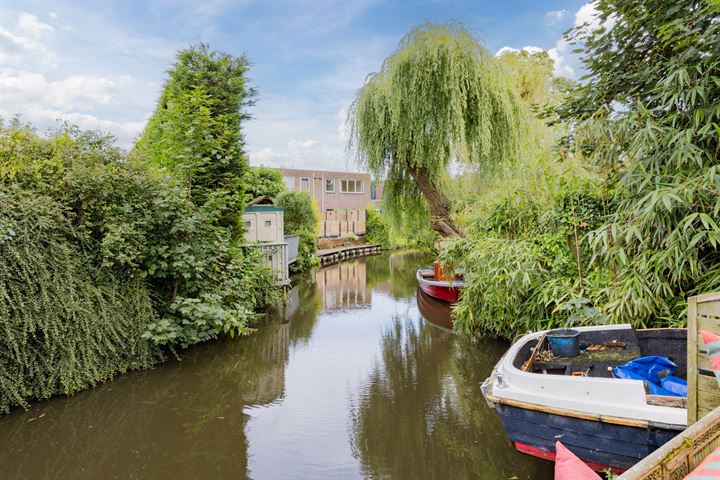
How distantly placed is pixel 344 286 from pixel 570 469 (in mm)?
11175

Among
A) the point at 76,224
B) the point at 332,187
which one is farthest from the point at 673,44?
the point at 332,187

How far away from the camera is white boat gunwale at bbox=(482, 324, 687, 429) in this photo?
220 centimetres

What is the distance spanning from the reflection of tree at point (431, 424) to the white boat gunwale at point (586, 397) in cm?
77

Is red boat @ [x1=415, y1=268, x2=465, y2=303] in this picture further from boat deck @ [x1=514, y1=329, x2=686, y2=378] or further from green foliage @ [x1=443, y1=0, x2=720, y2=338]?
boat deck @ [x1=514, y1=329, x2=686, y2=378]

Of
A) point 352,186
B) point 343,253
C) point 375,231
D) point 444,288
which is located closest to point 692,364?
point 444,288

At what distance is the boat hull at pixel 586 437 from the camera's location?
2240 mm

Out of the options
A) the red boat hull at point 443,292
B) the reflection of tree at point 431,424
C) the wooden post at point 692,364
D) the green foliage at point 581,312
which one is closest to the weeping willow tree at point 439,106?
the red boat hull at point 443,292

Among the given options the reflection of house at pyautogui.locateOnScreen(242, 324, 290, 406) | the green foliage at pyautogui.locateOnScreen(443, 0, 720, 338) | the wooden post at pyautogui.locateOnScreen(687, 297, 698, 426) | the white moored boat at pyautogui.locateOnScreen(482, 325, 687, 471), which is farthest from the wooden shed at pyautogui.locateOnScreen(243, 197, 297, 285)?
the wooden post at pyautogui.locateOnScreen(687, 297, 698, 426)

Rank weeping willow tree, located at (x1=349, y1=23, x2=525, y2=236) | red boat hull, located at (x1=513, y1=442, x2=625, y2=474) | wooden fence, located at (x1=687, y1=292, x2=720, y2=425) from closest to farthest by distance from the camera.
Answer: wooden fence, located at (x1=687, y1=292, x2=720, y2=425) → red boat hull, located at (x1=513, y1=442, x2=625, y2=474) → weeping willow tree, located at (x1=349, y1=23, x2=525, y2=236)

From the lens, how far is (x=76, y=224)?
15.2 feet

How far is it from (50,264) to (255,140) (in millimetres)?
4501

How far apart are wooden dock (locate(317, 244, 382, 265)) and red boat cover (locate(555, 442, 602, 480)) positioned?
1598cm

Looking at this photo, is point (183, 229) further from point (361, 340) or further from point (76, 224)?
point (361, 340)

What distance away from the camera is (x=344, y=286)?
40.4 ft
